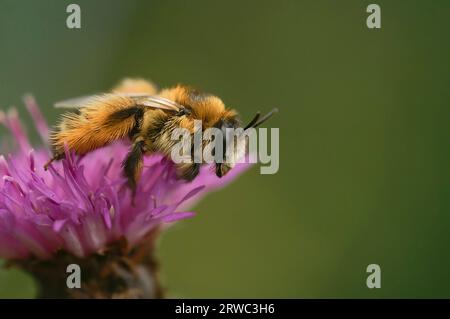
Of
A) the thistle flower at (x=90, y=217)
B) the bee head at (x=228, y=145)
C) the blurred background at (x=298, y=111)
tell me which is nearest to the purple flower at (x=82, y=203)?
the thistle flower at (x=90, y=217)

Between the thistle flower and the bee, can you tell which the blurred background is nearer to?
the thistle flower

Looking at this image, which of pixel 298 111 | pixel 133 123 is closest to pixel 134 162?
pixel 133 123

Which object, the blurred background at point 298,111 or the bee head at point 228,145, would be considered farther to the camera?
the blurred background at point 298,111

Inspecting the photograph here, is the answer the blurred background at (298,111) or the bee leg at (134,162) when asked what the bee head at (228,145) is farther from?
the blurred background at (298,111)

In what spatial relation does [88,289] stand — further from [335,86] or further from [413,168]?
[335,86]

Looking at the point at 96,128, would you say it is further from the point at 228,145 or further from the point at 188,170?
the point at 228,145
